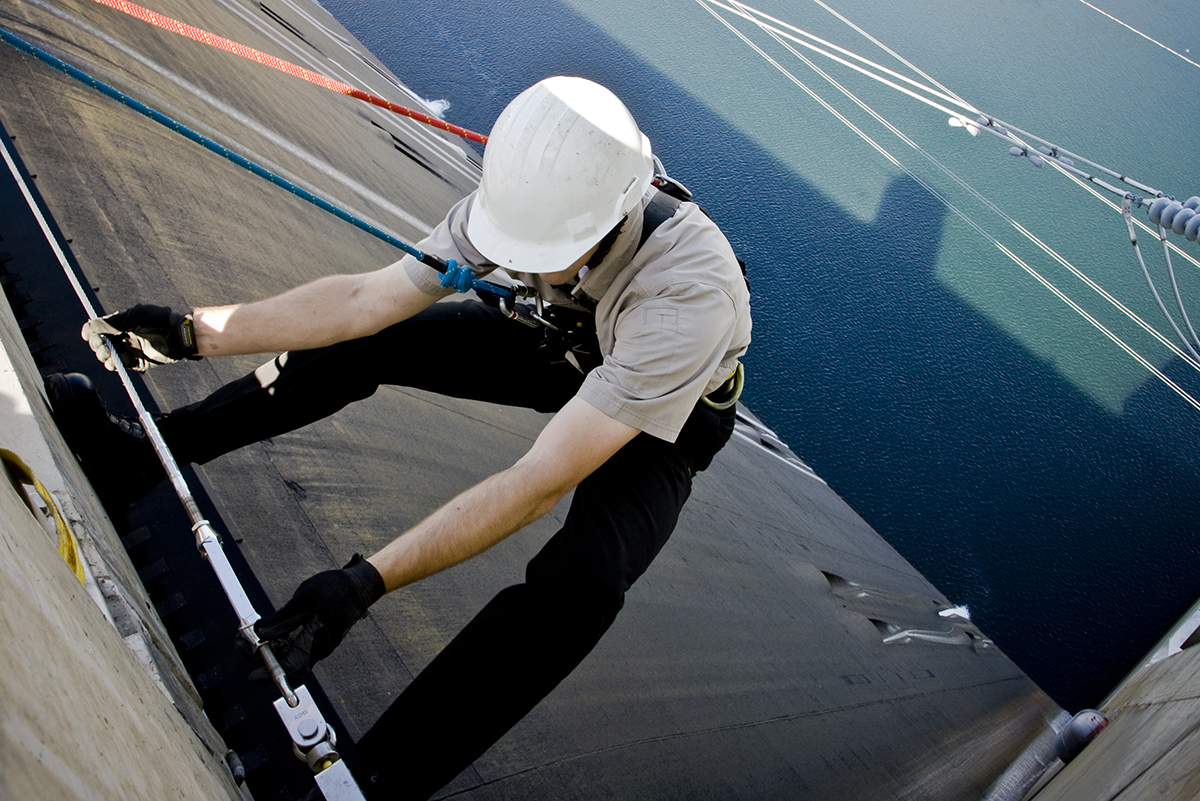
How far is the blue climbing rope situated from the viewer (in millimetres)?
1068

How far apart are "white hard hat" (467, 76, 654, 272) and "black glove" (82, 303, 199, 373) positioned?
1.88ft

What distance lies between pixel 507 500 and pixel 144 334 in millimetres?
757

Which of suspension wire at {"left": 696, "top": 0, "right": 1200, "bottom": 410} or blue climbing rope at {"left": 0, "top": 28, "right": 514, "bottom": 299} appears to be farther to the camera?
suspension wire at {"left": 696, "top": 0, "right": 1200, "bottom": 410}

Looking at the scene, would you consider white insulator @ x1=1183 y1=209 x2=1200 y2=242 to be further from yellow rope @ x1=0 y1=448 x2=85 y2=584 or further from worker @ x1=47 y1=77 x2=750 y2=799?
yellow rope @ x1=0 y1=448 x2=85 y2=584

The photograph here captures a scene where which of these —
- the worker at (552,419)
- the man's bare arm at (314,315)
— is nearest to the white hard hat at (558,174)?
the worker at (552,419)

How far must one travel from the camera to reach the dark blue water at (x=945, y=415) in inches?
152

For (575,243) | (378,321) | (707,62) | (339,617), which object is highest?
(707,62)

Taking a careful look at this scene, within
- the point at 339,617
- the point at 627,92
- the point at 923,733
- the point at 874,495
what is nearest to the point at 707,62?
the point at 627,92

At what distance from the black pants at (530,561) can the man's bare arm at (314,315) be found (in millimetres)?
70

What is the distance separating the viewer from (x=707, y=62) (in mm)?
6934

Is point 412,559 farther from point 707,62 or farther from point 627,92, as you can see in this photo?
point 707,62

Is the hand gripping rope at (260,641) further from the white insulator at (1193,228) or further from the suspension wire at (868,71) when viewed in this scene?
the suspension wire at (868,71)

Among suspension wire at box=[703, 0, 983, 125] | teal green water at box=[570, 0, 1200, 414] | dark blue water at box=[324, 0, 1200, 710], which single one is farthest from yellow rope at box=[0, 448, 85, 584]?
suspension wire at box=[703, 0, 983, 125]

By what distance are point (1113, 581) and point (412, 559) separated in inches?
160
